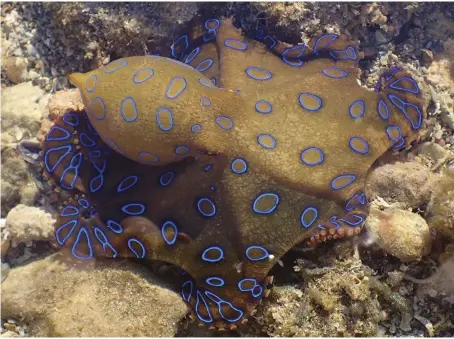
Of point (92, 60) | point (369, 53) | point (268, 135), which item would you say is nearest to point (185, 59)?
point (92, 60)

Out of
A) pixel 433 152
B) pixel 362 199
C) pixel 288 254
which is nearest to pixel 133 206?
pixel 288 254

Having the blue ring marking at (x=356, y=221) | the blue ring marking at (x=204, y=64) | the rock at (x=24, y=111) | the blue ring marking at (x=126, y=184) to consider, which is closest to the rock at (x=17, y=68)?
the rock at (x=24, y=111)

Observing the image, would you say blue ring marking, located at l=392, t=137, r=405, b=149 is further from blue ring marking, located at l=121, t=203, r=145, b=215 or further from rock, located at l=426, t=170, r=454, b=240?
blue ring marking, located at l=121, t=203, r=145, b=215

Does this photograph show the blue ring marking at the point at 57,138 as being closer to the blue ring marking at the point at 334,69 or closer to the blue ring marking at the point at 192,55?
the blue ring marking at the point at 192,55

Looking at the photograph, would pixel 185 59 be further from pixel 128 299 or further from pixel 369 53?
pixel 128 299

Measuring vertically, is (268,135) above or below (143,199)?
above

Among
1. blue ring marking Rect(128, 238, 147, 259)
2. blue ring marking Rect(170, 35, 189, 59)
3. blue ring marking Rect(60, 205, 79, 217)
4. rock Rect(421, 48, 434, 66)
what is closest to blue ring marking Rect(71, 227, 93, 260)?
blue ring marking Rect(60, 205, 79, 217)
